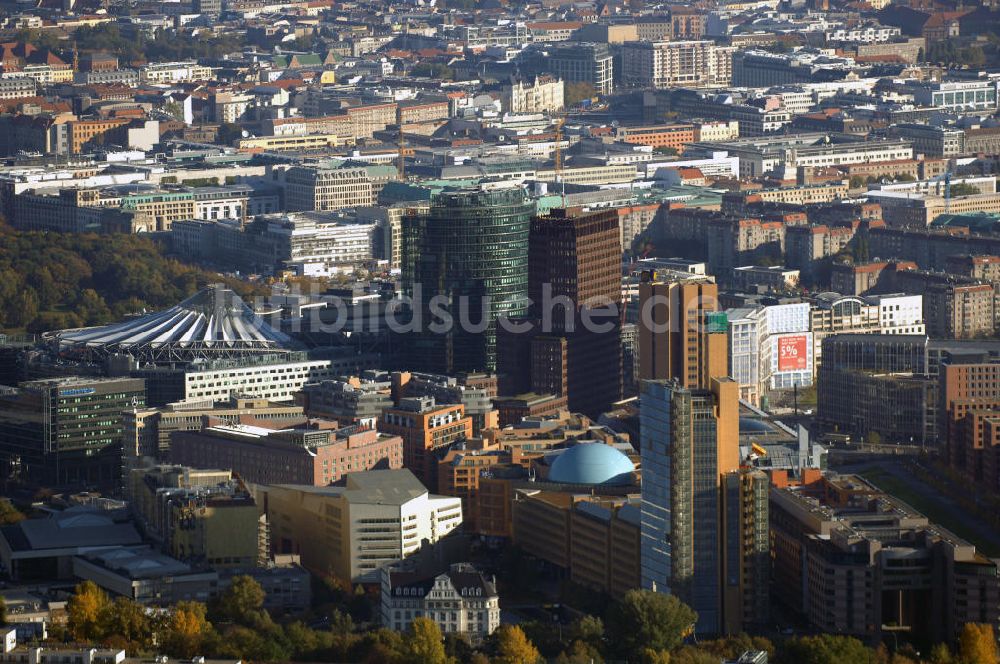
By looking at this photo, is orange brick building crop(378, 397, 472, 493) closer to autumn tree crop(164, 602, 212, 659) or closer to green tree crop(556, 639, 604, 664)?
autumn tree crop(164, 602, 212, 659)

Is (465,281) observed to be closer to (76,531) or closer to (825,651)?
(76,531)

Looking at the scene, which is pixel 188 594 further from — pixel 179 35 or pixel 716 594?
pixel 179 35

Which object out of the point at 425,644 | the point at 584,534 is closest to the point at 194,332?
the point at 584,534

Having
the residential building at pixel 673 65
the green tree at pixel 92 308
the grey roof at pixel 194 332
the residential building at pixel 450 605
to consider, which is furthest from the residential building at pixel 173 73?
the residential building at pixel 450 605

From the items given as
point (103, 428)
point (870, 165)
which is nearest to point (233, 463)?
point (103, 428)

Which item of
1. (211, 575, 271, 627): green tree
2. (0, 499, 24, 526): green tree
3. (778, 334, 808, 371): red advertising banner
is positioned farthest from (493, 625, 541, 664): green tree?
(778, 334, 808, 371): red advertising banner
